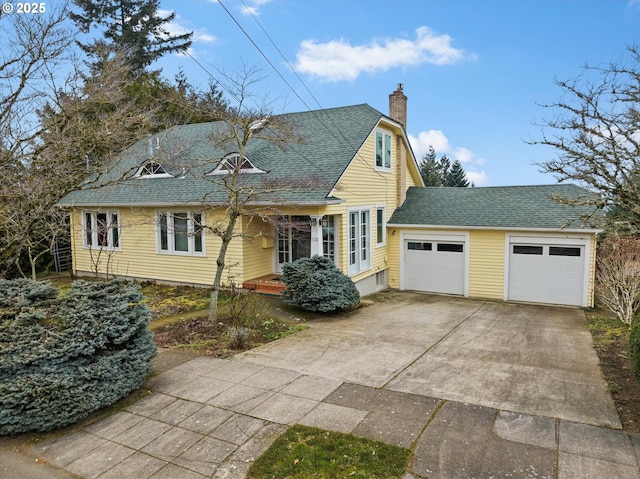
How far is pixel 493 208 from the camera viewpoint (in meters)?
15.8

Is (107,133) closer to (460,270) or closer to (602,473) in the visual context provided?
(602,473)

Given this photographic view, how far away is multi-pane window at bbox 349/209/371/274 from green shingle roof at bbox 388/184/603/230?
6.55 ft

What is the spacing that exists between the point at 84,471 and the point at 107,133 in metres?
7.97

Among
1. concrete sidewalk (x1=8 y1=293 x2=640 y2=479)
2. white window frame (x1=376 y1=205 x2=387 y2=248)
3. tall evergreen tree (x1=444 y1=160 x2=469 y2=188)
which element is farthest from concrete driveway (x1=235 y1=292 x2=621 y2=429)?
tall evergreen tree (x1=444 y1=160 x2=469 y2=188)

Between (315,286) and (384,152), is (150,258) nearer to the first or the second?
(315,286)

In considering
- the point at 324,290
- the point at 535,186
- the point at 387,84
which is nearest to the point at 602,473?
the point at 324,290

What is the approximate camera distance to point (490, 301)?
15.1 m

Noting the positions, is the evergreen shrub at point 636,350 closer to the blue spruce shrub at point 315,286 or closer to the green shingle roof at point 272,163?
the blue spruce shrub at point 315,286

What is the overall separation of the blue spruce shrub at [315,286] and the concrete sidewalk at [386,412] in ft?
6.51

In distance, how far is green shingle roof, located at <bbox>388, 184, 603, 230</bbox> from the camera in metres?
14.5

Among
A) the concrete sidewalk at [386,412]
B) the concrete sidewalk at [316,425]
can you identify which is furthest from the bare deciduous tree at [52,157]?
the concrete sidewalk at [316,425]

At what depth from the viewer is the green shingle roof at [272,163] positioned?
12742 millimetres

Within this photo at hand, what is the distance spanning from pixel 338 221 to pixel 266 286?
3009 mm

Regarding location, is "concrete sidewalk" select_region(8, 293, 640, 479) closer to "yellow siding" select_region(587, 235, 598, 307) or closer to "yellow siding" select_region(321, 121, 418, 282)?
"yellow siding" select_region(321, 121, 418, 282)
